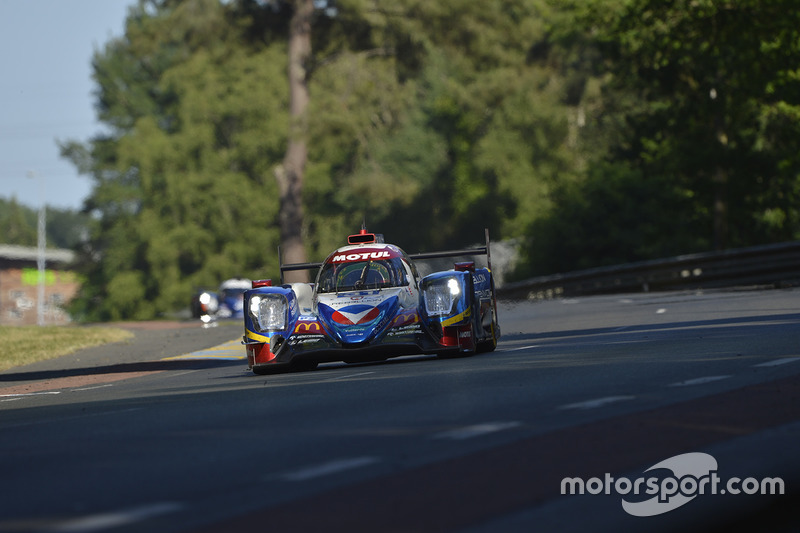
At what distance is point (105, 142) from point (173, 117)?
5.45 metres

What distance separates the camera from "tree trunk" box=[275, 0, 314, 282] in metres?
41.0

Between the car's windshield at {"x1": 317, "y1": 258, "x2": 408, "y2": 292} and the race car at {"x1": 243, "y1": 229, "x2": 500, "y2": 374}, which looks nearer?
the race car at {"x1": 243, "y1": 229, "x2": 500, "y2": 374}

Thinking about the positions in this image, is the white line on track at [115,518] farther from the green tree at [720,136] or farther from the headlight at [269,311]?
the green tree at [720,136]

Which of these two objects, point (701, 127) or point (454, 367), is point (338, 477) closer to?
point (454, 367)

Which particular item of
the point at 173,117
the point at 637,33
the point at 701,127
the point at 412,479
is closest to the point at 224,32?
the point at 637,33

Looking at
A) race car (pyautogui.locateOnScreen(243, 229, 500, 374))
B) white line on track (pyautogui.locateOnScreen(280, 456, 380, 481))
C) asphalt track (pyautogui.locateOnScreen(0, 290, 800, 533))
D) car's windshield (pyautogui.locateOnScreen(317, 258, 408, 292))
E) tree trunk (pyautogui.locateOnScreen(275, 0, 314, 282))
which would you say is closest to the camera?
asphalt track (pyautogui.locateOnScreen(0, 290, 800, 533))

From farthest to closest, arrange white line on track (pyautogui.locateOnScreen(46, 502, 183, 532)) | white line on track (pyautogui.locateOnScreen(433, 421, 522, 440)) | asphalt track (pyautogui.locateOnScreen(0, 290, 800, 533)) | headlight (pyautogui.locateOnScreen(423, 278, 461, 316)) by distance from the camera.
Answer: headlight (pyautogui.locateOnScreen(423, 278, 461, 316)) → white line on track (pyautogui.locateOnScreen(433, 421, 522, 440)) → asphalt track (pyautogui.locateOnScreen(0, 290, 800, 533)) → white line on track (pyautogui.locateOnScreen(46, 502, 183, 532))

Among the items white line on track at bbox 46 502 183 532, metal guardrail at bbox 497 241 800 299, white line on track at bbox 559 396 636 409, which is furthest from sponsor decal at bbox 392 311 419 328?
metal guardrail at bbox 497 241 800 299

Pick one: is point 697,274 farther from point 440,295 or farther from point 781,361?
point 781,361

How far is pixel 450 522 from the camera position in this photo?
532 cm
